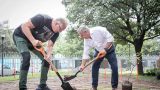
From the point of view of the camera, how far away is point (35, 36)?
546 cm

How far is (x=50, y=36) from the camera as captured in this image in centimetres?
552

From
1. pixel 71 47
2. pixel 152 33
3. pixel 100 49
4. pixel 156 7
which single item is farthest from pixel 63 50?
pixel 100 49

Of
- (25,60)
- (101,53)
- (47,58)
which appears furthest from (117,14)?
(25,60)

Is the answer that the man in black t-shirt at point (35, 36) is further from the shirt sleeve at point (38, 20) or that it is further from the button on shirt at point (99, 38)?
the button on shirt at point (99, 38)

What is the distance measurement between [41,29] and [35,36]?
8.6 inches

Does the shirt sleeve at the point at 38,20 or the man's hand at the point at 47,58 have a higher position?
the shirt sleeve at the point at 38,20

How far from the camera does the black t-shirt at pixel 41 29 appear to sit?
518cm

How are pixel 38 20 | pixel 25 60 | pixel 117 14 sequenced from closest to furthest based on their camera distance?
1. pixel 25 60
2. pixel 38 20
3. pixel 117 14

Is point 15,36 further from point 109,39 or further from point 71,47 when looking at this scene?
point 71,47

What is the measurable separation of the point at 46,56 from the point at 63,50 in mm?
38451

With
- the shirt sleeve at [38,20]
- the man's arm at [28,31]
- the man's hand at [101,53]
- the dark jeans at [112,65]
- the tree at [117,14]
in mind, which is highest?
the tree at [117,14]

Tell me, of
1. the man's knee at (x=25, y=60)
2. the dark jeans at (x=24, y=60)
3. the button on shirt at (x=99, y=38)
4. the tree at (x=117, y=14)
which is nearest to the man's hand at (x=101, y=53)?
the button on shirt at (x=99, y=38)

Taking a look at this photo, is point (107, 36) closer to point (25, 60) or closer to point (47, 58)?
point (47, 58)

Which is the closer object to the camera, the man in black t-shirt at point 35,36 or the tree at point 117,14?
the man in black t-shirt at point 35,36
